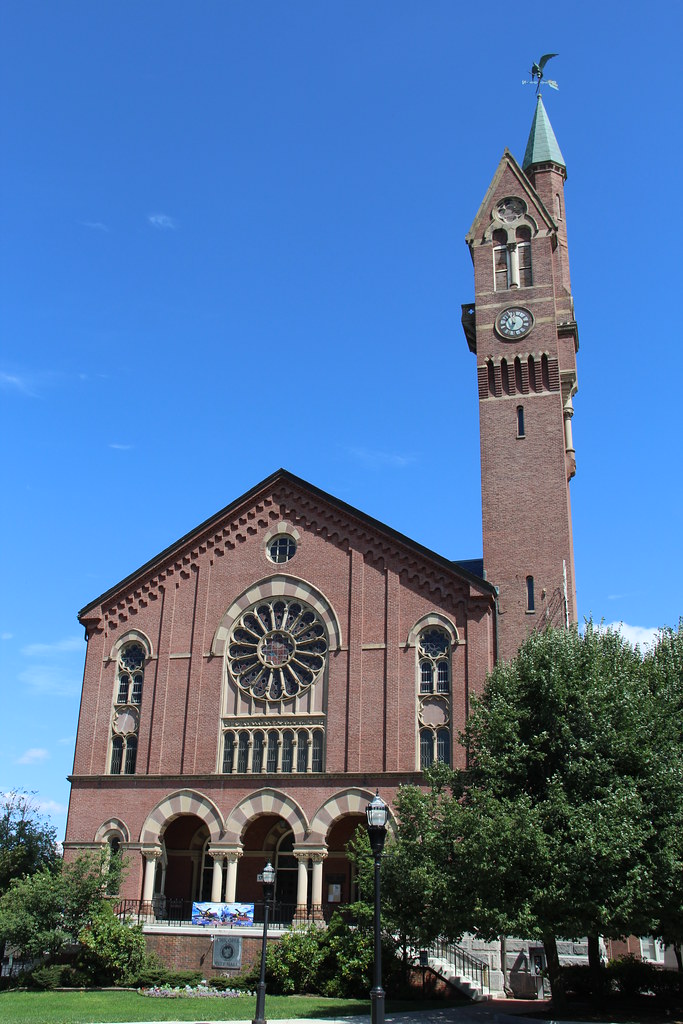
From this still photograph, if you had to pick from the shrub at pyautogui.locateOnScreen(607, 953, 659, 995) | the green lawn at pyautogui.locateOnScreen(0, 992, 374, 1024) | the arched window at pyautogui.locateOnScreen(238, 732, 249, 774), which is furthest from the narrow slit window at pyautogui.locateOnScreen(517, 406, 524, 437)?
the green lawn at pyautogui.locateOnScreen(0, 992, 374, 1024)

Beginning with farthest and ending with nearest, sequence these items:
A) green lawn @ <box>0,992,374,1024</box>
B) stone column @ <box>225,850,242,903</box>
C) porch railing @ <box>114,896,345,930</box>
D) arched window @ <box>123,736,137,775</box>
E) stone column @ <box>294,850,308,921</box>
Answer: arched window @ <box>123,736,137,775</box>, stone column @ <box>225,850,242,903</box>, stone column @ <box>294,850,308,921</box>, porch railing @ <box>114,896,345,930</box>, green lawn @ <box>0,992,374,1024</box>

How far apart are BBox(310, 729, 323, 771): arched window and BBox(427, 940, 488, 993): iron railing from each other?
794 centimetres

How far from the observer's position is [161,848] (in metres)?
38.8

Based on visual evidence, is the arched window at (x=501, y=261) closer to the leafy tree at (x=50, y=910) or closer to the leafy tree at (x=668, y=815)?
the leafy tree at (x=668, y=815)

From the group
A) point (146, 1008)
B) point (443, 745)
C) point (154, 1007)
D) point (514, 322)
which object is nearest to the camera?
point (146, 1008)

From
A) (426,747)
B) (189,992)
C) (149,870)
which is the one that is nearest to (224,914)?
(189,992)

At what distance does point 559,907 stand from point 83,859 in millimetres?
18597

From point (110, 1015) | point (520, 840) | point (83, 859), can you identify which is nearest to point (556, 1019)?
point (520, 840)

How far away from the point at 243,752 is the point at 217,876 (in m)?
4.61

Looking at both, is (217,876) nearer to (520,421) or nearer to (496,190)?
(520,421)

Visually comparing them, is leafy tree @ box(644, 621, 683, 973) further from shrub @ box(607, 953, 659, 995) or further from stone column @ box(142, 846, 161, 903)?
stone column @ box(142, 846, 161, 903)

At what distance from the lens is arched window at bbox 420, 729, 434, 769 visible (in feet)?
121

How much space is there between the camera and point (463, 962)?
1302 inches

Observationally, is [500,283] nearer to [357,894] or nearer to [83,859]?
[357,894]
